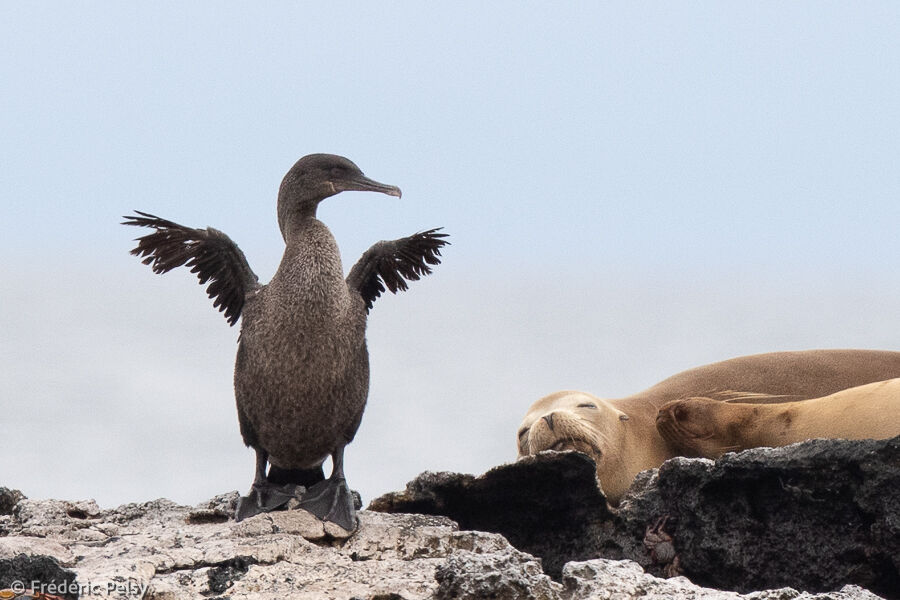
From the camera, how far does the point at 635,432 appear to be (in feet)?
26.1

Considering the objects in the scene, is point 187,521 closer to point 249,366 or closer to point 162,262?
point 249,366

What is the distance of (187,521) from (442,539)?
1.50 meters

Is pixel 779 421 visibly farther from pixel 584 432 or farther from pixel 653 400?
pixel 653 400

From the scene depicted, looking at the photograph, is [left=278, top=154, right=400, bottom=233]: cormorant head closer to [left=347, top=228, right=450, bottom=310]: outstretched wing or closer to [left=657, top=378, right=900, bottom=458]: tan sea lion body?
[left=347, top=228, right=450, bottom=310]: outstretched wing

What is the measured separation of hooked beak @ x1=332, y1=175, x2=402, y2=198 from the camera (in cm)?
639

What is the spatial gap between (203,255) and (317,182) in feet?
2.77

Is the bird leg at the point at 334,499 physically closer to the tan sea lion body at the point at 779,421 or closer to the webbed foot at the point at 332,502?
the webbed foot at the point at 332,502

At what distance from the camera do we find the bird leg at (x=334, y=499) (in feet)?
18.7

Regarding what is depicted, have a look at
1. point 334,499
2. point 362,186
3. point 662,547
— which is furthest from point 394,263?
point 662,547

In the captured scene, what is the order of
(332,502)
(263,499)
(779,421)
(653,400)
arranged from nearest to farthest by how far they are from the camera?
(332,502) < (263,499) < (779,421) < (653,400)

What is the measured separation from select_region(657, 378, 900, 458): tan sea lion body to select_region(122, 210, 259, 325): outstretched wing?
283 cm

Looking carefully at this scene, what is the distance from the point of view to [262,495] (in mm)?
6219

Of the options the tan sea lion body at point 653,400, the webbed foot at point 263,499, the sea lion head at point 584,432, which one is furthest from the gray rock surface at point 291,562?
the tan sea lion body at point 653,400

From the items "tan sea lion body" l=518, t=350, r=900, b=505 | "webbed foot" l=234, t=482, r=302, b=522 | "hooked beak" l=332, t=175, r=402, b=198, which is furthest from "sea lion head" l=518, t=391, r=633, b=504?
"hooked beak" l=332, t=175, r=402, b=198
